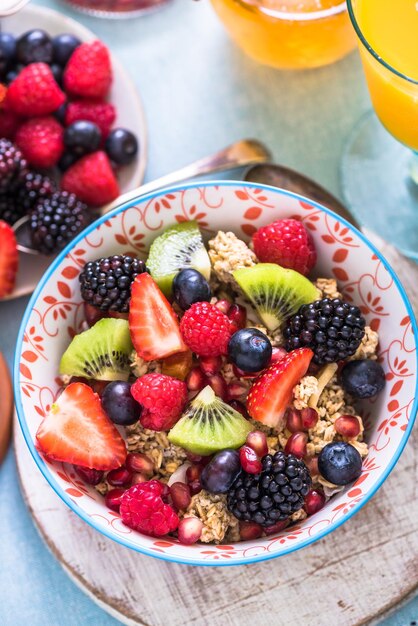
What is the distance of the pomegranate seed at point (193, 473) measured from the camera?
4.99ft

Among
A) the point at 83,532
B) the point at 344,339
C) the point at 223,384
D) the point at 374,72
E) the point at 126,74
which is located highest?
the point at 374,72

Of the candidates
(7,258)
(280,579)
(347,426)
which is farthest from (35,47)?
(280,579)

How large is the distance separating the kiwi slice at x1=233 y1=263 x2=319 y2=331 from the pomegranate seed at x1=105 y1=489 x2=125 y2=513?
1.43 feet

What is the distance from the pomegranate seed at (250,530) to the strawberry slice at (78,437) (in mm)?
261

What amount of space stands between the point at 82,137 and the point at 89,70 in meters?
0.17

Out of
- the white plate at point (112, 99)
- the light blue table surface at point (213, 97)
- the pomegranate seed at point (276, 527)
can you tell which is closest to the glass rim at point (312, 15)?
the light blue table surface at point (213, 97)

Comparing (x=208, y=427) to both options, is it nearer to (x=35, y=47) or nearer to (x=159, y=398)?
(x=159, y=398)

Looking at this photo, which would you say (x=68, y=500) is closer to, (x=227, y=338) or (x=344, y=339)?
(x=227, y=338)

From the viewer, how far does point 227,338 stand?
151cm


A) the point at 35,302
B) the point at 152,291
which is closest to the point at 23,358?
the point at 35,302

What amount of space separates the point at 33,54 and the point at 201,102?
17.4 inches

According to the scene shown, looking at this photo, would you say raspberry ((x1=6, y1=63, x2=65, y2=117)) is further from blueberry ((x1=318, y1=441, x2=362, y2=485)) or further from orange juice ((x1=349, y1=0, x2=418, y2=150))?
blueberry ((x1=318, y1=441, x2=362, y2=485))

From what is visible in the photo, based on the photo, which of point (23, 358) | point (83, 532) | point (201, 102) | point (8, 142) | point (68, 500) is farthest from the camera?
point (201, 102)

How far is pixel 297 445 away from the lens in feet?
4.83
